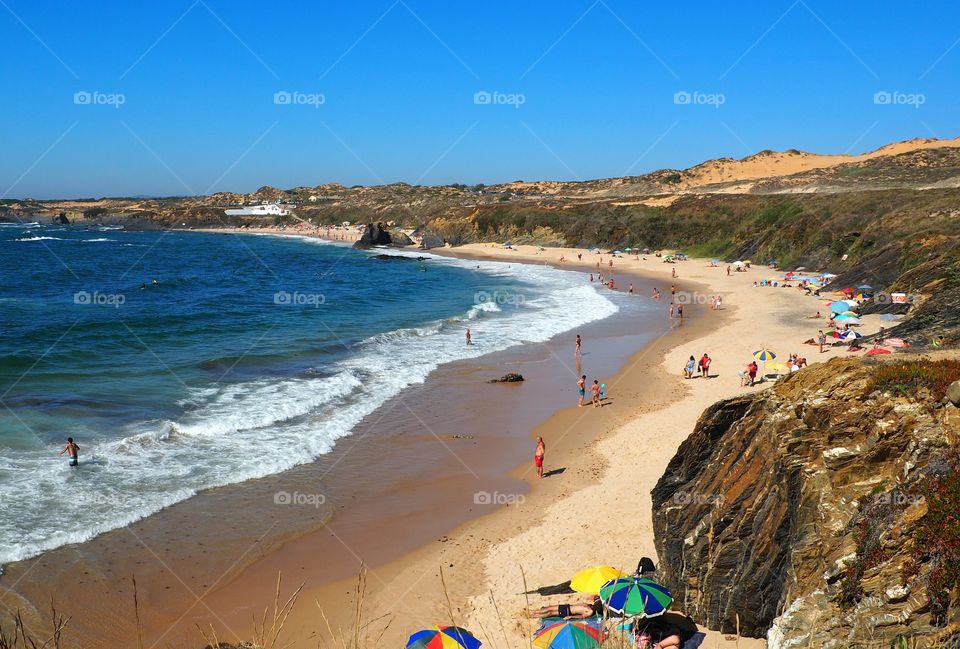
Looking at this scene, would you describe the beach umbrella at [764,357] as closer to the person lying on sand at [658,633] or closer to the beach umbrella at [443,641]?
the person lying on sand at [658,633]

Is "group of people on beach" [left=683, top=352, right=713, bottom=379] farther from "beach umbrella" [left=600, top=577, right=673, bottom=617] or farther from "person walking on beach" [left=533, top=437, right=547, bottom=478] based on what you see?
"beach umbrella" [left=600, top=577, right=673, bottom=617]

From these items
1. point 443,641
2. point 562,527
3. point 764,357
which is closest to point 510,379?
point 764,357

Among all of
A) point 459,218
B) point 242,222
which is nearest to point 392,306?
point 459,218

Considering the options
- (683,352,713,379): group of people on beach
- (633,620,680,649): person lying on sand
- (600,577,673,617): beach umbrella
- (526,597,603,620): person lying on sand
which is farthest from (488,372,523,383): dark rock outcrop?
(633,620,680,649): person lying on sand

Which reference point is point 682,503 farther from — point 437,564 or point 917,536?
point 437,564

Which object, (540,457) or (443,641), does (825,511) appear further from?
(540,457)
